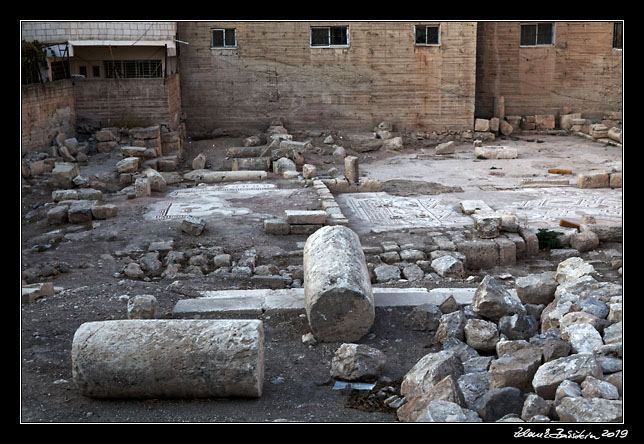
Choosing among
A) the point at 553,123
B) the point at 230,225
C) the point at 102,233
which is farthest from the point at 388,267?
the point at 553,123

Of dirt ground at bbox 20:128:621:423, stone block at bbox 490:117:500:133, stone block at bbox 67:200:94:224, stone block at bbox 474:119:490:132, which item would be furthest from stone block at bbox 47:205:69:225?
stone block at bbox 490:117:500:133

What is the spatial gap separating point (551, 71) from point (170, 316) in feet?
66.4

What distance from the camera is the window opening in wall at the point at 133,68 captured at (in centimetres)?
2159

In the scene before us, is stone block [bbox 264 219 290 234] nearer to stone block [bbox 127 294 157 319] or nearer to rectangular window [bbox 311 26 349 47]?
stone block [bbox 127 294 157 319]

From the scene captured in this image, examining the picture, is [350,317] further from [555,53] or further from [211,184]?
[555,53]

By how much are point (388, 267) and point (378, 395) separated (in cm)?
498

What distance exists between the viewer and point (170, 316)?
7.71 m

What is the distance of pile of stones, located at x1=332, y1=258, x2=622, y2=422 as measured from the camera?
16.5ft

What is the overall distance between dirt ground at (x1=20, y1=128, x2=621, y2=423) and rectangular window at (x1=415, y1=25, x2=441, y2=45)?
1074 cm

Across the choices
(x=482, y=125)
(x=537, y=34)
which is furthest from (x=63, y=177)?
(x=537, y=34)

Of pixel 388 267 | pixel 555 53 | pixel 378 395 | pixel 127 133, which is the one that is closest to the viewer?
pixel 378 395

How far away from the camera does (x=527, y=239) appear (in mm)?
12156

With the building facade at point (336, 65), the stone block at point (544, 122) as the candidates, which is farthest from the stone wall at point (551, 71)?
the stone block at point (544, 122)

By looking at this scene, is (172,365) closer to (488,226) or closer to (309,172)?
(488,226)
